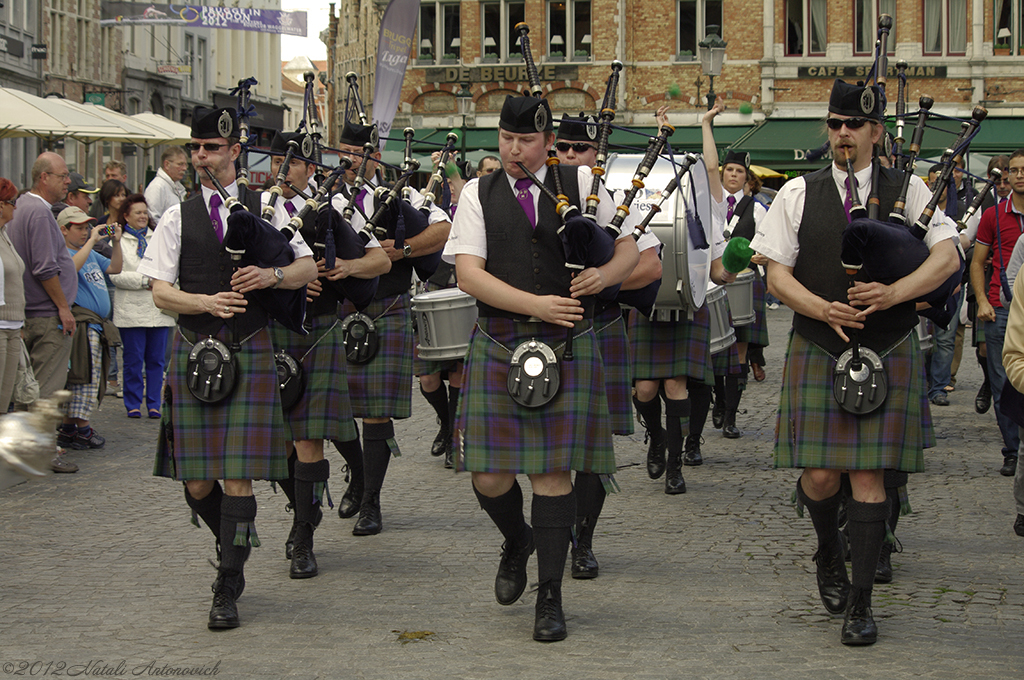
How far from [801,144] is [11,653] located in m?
25.0

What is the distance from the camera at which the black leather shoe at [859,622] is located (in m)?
4.28

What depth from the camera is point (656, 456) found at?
A: 7.37m

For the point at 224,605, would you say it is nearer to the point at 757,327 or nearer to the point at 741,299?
the point at 741,299

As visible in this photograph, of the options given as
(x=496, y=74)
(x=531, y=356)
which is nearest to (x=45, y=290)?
(x=531, y=356)

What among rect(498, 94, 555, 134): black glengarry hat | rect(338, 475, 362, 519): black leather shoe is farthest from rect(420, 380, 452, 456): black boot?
rect(498, 94, 555, 134): black glengarry hat

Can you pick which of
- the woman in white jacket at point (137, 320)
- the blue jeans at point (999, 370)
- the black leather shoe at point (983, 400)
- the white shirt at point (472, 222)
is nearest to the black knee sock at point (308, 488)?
the white shirt at point (472, 222)

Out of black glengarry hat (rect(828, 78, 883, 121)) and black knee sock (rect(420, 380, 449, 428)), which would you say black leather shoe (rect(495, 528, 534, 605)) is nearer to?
black glengarry hat (rect(828, 78, 883, 121))

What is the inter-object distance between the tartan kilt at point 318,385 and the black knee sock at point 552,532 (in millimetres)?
1325

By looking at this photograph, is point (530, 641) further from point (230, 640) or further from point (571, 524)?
point (230, 640)

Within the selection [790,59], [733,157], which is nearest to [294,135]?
[733,157]

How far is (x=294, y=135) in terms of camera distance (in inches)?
243

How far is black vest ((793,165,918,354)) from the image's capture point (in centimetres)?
441

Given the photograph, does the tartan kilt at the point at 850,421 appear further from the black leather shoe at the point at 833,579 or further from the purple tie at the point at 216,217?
the purple tie at the point at 216,217

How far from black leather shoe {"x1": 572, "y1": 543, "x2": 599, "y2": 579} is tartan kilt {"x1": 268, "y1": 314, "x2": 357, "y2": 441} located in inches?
44.8
